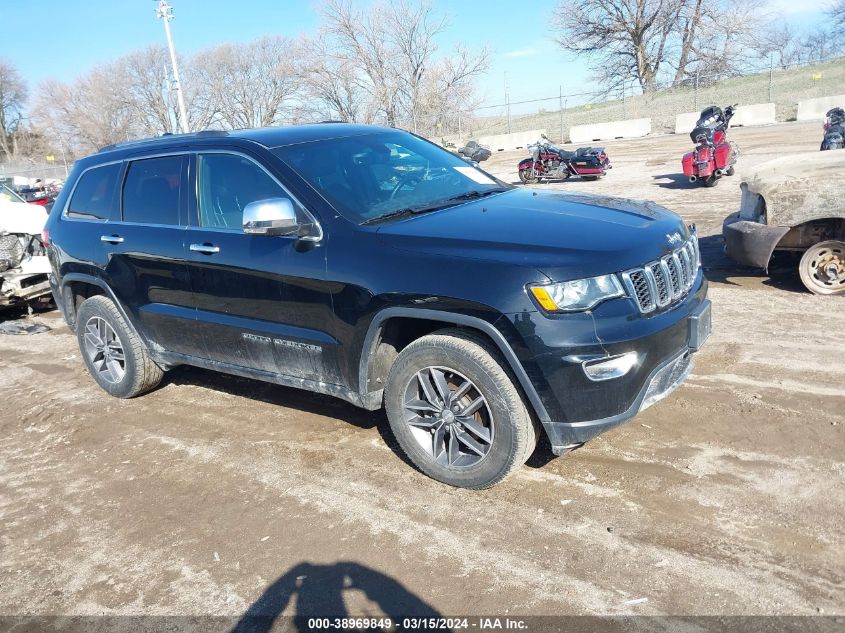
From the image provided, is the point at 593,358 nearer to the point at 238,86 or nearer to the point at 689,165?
the point at 689,165

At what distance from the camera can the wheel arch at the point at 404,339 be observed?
3.35 meters

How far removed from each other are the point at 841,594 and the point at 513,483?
1.60m

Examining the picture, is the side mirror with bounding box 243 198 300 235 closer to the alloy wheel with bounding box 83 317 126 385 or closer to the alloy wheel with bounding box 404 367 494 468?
the alloy wheel with bounding box 404 367 494 468

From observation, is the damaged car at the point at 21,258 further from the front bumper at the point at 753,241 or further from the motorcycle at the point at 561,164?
the motorcycle at the point at 561,164

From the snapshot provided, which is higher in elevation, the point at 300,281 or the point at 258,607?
the point at 300,281

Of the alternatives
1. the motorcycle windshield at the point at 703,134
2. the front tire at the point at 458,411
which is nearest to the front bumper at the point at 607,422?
the front tire at the point at 458,411

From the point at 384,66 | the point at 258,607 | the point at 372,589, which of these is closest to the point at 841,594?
the point at 372,589

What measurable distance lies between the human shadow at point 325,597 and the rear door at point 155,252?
2.14 meters

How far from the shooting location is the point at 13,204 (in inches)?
361

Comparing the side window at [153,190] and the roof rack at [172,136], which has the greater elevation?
the roof rack at [172,136]

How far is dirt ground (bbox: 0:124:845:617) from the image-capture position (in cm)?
300

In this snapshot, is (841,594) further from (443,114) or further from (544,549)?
(443,114)

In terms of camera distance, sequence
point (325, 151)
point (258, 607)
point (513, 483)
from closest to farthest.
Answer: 1. point (258, 607)
2. point (513, 483)
3. point (325, 151)

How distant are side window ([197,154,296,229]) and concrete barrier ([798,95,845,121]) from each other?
2602 centimetres
